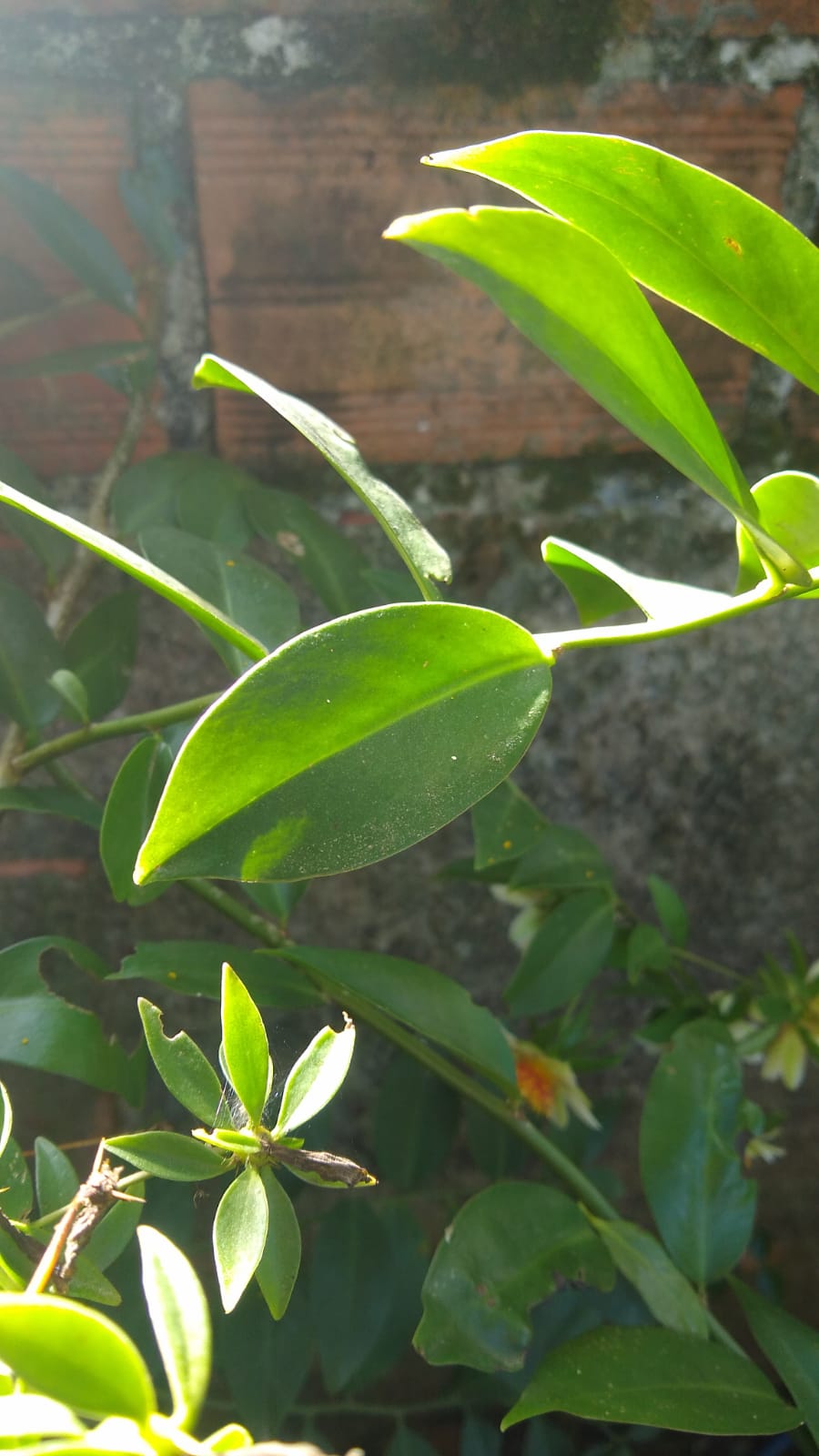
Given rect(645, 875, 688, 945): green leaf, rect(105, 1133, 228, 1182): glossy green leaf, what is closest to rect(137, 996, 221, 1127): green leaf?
rect(105, 1133, 228, 1182): glossy green leaf

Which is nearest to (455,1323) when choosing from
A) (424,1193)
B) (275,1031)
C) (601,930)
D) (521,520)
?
(275,1031)

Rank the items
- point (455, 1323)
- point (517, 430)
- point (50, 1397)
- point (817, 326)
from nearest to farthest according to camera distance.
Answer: point (50, 1397), point (817, 326), point (455, 1323), point (517, 430)

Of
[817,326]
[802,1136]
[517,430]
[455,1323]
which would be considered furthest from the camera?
[802,1136]

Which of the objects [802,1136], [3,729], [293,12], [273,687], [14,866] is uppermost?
[293,12]

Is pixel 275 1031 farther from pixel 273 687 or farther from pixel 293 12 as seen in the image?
pixel 293 12

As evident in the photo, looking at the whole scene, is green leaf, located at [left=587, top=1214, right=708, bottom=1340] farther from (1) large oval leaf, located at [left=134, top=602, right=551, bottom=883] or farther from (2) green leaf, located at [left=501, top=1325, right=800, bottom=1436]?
(1) large oval leaf, located at [left=134, top=602, right=551, bottom=883]

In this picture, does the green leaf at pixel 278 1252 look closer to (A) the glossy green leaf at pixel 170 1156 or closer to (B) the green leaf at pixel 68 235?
(A) the glossy green leaf at pixel 170 1156
